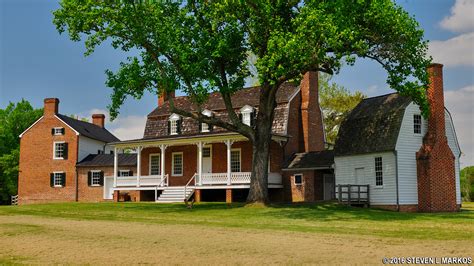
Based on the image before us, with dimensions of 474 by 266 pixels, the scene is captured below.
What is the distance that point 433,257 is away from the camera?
38.0ft

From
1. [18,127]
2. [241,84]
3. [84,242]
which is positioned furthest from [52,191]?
[84,242]

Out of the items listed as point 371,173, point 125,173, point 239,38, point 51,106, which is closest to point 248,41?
point 239,38

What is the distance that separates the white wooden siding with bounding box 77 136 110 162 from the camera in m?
47.6

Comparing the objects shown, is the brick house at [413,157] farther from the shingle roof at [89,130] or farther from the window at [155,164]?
the shingle roof at [89,130]

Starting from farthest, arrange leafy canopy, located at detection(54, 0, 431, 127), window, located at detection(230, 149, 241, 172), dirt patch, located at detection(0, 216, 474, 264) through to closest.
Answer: window, located at detection(230, 149, 241, 172)
leafy canopy, located at detection(54, 0, 431, 127)
dirt patch, located at detection(0, 216, 474, 264)

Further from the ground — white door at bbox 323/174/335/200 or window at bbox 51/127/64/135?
window at bbox 51/127/64/135

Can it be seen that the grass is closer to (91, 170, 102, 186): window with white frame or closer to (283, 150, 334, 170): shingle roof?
(283, 150, 334, 170): shingle roof

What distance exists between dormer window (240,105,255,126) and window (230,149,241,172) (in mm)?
2251

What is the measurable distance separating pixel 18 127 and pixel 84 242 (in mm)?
52017

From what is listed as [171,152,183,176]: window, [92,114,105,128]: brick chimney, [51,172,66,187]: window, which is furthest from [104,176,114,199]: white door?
[92,114,105,128]: brick chimney

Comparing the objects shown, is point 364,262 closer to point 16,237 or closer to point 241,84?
point 16,237

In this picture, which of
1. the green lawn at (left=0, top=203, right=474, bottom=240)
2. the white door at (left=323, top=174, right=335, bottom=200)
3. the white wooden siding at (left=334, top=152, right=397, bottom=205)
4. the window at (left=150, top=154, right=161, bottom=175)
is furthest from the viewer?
the window at (left=150, top=154, right=161, bottom=175)

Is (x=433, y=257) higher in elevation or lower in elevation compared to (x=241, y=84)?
lower

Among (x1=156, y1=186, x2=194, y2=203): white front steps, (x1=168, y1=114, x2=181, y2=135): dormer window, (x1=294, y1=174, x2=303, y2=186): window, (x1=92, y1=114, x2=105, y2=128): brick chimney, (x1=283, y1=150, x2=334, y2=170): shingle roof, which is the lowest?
(x1=156, y1=186, x2=194, y2=203): white front steps
